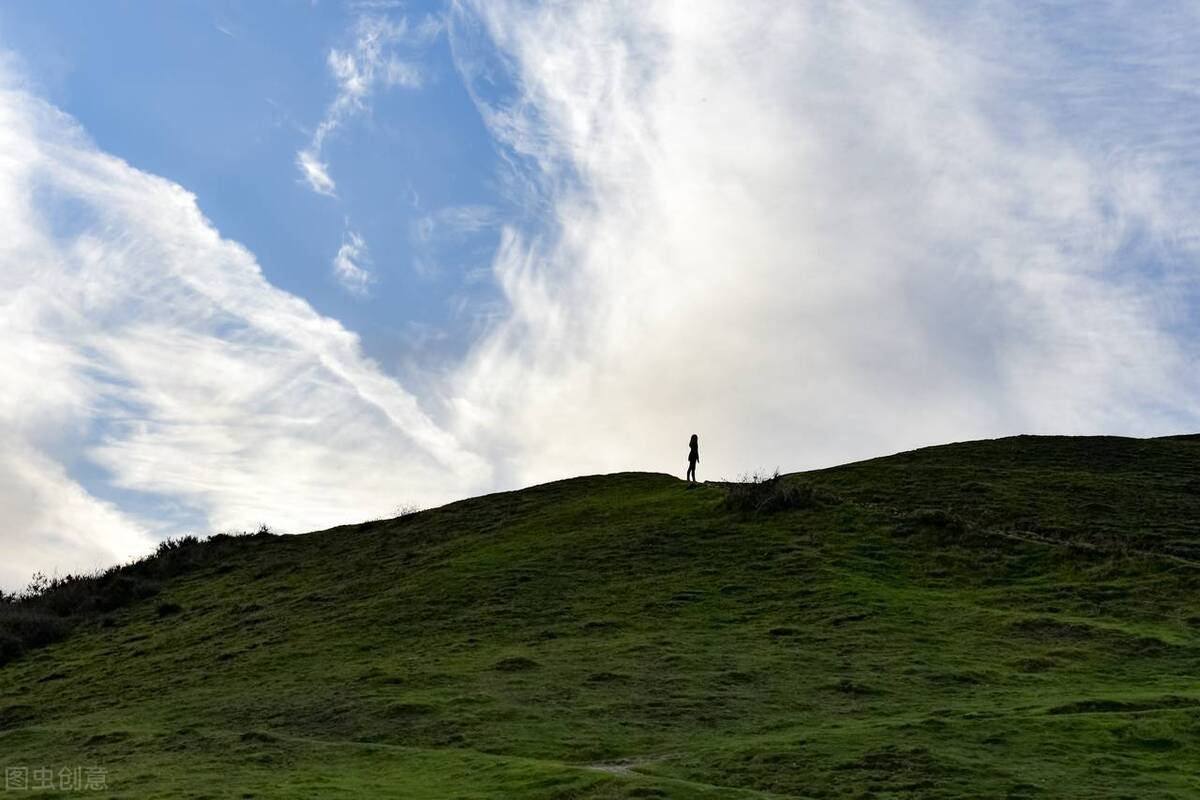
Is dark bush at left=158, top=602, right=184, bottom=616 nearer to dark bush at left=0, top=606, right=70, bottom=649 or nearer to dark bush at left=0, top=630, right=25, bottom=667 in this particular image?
dark bush at left=0, top=606, right=70, bottom=649

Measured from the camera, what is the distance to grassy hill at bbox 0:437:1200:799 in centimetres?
2052

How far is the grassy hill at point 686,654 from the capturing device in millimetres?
20516

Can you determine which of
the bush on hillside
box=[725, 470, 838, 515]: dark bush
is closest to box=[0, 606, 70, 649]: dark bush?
the bush on hillside

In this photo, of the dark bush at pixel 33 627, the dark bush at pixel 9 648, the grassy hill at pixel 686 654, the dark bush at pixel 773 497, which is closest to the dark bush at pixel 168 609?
the grassy hill at pixel 686 654

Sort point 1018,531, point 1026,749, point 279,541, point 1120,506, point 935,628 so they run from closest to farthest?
point 1026,749
point 935,628
point 1018,531
point 1120,506
point 279,541

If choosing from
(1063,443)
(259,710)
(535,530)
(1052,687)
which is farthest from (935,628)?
(1063,443)

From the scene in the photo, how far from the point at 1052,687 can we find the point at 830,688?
5165 mm

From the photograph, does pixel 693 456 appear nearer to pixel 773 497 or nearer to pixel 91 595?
pixel 773 497

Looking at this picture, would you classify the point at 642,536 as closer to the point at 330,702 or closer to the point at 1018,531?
the point at 1018,531

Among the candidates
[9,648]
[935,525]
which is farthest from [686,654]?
[9,648]

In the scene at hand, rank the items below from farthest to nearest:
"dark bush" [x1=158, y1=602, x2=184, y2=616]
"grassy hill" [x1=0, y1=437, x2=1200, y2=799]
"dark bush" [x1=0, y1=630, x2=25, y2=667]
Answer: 1. "dark bush" [x1=158, y1=602, x2=184, y2=616]
2. "dark bush" [x1=0, y1=630, x2=25, y2=667]
3. "grassy hill" [x1=0, y1=437, x2=1200, y2=799]

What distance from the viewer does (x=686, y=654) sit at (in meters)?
29.9

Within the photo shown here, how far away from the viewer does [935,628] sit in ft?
103

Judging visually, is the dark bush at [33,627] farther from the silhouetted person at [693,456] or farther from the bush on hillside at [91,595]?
the silhouetted person at [693,456]
